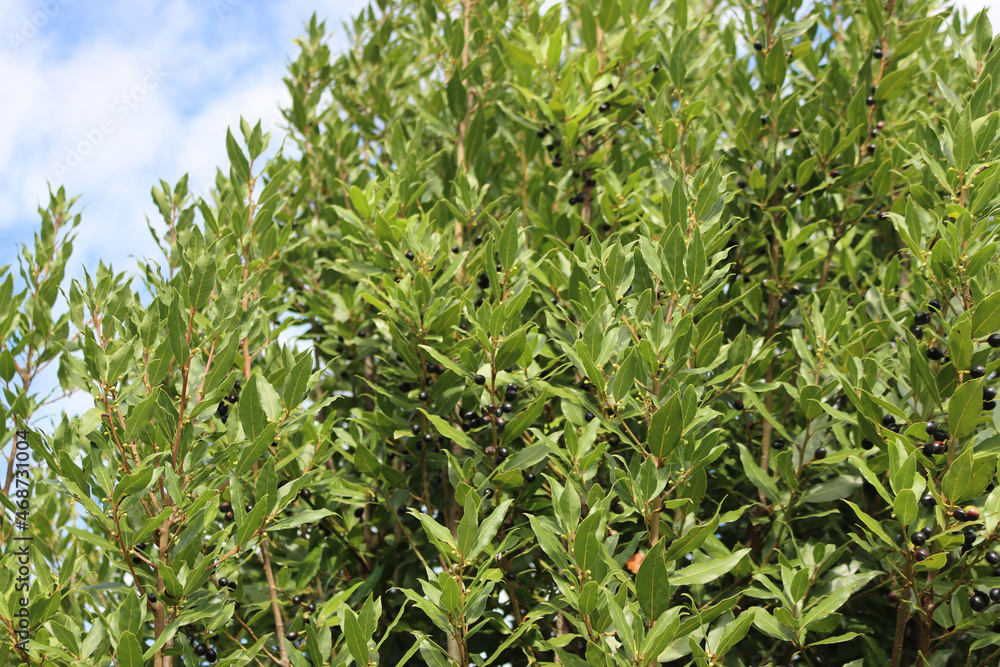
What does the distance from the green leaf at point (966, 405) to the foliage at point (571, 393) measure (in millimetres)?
16

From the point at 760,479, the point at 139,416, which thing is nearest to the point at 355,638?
the point at 139,416

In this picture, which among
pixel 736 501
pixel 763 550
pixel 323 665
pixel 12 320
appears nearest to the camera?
pixel 323 665

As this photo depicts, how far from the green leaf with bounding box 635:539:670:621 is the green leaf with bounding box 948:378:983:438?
1.05 meters

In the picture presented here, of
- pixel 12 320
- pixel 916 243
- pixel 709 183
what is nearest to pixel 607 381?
pixel 709 183

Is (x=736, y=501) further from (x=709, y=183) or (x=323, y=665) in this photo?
(x=323, y=665)

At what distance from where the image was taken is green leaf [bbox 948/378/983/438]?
7.93 ft

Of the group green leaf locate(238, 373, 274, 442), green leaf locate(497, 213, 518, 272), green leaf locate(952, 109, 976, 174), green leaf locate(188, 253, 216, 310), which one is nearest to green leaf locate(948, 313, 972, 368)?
green leaf locate(952, 109, 976, 174)

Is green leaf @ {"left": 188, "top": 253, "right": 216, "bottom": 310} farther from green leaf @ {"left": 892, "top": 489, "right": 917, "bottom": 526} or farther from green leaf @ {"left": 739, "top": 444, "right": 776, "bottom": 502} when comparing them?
green leaf @ {"left": 892, "top": 489, "right": 917, "bottom": 526}

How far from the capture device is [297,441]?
3420 millimetres

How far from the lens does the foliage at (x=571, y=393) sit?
2.52 m

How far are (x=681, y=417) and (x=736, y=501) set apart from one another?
1.13 m

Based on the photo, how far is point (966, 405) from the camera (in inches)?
96.0

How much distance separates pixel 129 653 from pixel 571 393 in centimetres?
165

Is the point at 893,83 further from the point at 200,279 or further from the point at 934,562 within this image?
the point at 200,279
